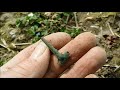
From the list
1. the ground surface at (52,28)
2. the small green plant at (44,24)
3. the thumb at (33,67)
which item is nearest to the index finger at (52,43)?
the thumb at (33,67)

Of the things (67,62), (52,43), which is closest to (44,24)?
(52,43)

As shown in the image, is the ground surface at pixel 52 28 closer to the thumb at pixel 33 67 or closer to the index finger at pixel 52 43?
the index finger at pixel 52 43

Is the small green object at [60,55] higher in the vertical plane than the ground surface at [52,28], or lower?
higher
